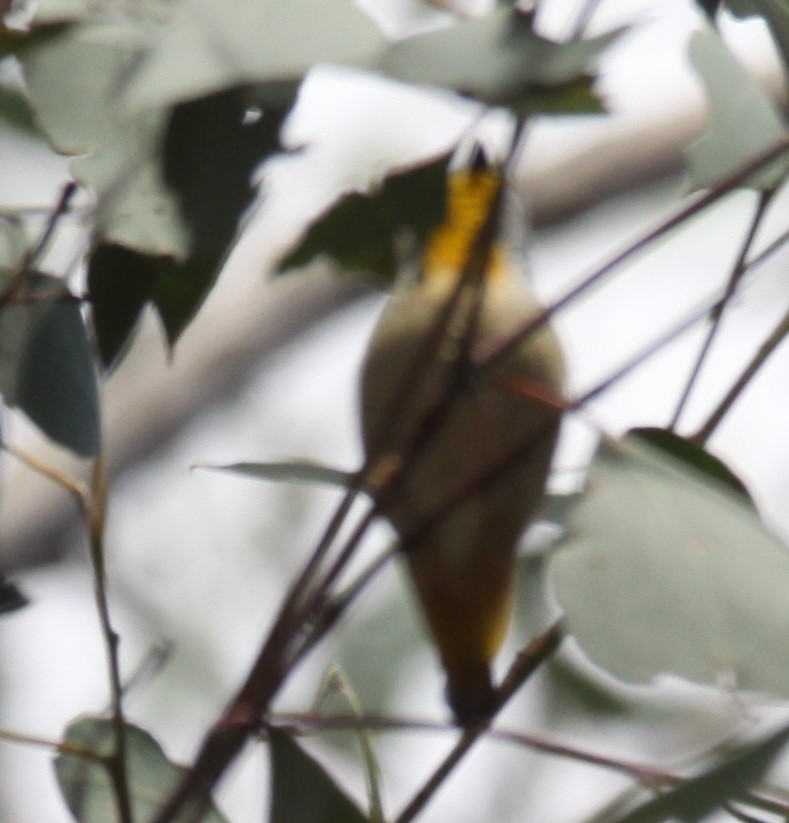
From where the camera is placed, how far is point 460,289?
0.71m

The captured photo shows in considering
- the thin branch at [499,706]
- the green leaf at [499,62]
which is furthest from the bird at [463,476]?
the green leaf at [499,62]

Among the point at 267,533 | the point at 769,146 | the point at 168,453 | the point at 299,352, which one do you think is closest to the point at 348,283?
the point at 299,352

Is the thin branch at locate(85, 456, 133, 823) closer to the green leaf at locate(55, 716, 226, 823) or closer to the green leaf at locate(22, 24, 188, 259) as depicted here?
the green leaf at locate(55, 716, 226, 823)

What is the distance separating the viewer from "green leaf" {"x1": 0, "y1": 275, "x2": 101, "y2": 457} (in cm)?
81

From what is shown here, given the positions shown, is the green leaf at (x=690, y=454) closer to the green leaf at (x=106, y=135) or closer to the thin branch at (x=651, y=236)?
the thin branch at (x=651, y=236)

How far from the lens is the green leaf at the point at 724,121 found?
77cm

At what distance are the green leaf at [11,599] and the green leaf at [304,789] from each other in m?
0.15

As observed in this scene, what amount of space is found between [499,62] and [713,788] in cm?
29

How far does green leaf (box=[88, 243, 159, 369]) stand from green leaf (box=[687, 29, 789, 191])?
264 mm

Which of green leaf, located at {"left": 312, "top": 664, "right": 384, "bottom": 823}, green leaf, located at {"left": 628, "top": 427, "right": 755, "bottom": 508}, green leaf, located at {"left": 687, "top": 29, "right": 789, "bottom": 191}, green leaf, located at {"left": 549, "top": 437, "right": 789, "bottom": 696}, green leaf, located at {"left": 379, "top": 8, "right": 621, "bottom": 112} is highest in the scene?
green leaf, located at {"left": 379, "top": 8, "right": 621, "bottom": 112}

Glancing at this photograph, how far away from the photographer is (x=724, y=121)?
782 millimetres

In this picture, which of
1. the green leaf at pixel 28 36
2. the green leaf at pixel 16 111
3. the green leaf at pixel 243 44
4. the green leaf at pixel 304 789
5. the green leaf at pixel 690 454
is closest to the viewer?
the green leaf at pixel 243 44

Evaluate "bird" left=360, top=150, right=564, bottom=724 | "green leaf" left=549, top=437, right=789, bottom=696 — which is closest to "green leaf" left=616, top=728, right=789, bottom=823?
"green leaf" left=549, top=437, right=789, bottom=696

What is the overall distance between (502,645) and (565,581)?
0.33m
